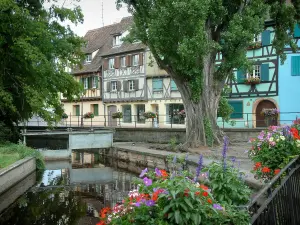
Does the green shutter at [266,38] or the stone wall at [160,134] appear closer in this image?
the stone wall at [160,134]

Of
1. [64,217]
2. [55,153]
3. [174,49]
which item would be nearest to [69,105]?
[55,153]

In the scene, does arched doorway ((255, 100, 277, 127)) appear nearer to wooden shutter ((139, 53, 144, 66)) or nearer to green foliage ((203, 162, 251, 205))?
wooden shutter ((139, 53, 144, 66))

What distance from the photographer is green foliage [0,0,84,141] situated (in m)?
19.2

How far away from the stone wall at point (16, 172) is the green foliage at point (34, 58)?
123 inches

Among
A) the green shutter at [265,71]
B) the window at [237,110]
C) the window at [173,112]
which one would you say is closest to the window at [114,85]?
the window at [173,112]

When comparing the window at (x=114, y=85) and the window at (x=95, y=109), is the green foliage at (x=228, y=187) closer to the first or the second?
the window at (x=114, y=85)

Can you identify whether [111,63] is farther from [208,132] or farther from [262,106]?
[208,132]

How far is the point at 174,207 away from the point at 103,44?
44.3 metres

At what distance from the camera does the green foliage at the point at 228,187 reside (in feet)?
11.8

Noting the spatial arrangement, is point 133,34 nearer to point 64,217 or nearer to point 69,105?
point 64,217

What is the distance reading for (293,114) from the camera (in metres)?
26.3

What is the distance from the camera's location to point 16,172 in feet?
48.5

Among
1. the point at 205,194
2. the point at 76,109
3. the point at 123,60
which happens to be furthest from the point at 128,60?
the point at 205,194

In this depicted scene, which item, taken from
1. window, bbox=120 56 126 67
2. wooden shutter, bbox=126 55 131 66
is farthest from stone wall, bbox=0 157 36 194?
window, bbox=120 56 126 67
